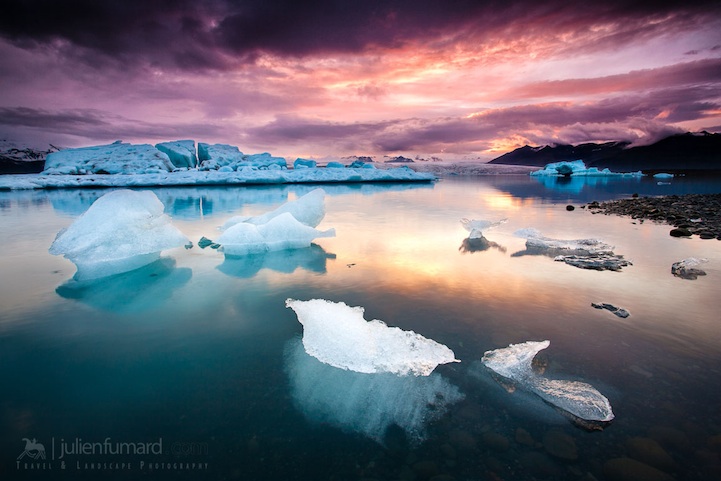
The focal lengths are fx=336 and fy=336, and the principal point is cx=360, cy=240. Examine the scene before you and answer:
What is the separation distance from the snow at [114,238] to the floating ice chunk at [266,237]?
30.9 inches

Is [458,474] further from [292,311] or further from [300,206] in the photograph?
[300,206]

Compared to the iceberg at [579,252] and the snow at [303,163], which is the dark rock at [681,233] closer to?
the iceberg at [579,252]

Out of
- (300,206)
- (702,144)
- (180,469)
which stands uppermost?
(702,144)

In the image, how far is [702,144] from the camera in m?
145

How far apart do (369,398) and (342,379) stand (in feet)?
0.97

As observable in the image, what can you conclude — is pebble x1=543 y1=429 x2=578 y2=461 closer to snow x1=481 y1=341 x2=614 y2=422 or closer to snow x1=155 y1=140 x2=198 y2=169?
snow x1=481 y1=341 x2=614 y2=422

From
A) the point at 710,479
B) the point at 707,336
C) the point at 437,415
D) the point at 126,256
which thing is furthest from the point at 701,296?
the point at 126,256

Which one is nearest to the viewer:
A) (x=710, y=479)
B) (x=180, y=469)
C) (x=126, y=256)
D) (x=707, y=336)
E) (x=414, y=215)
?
(x=710, y=479)

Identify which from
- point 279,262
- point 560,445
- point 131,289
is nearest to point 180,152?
point 279,262

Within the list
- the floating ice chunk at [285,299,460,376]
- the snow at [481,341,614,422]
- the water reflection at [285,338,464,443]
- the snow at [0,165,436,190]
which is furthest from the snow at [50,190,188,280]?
the snow at [0,165,436,190]

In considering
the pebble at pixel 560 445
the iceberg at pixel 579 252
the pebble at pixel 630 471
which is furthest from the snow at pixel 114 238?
the iceberg at pixel 579 252

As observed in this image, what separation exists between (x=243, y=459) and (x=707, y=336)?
3920mm

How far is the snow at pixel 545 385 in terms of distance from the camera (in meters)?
2.10

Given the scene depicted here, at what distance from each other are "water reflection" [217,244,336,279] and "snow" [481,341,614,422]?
2.99 m
